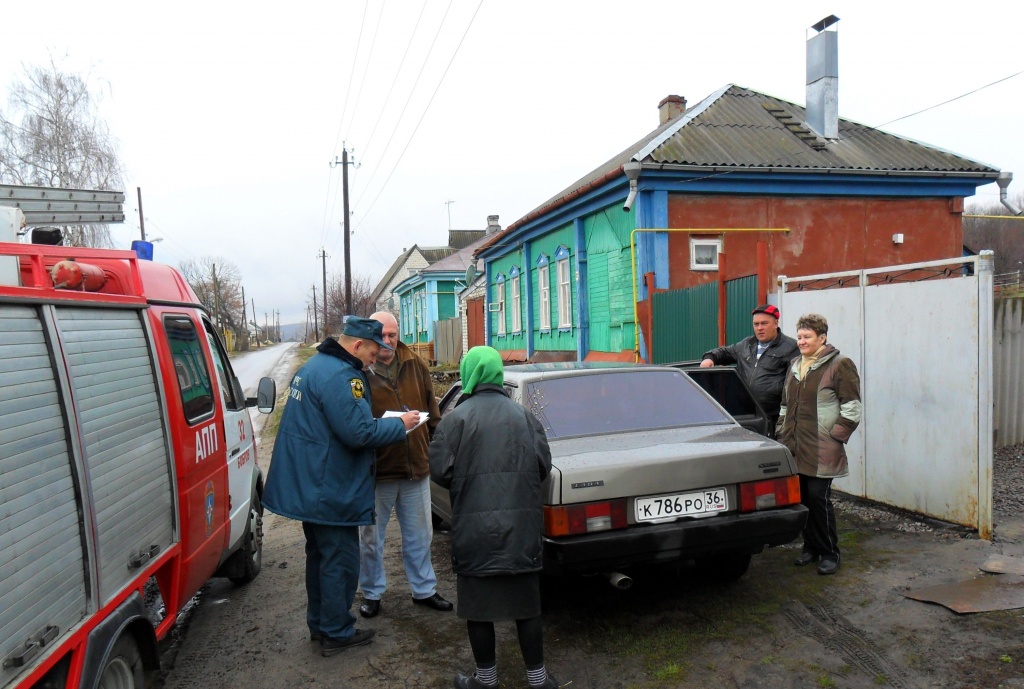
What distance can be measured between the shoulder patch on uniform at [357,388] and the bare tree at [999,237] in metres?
35.7

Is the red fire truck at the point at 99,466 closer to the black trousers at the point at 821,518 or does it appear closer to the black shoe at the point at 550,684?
the black shoe at the point at 550,684

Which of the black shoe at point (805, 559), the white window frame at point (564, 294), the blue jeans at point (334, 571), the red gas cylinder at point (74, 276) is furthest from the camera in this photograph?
the white window frame at point (564, 294)

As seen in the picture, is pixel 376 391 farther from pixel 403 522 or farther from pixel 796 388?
pixel 796 388

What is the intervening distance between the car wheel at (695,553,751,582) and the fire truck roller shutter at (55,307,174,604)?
3107 mm

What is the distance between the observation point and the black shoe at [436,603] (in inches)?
185

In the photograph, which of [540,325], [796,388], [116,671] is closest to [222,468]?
[116,671]

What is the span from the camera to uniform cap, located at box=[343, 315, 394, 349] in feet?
13.6

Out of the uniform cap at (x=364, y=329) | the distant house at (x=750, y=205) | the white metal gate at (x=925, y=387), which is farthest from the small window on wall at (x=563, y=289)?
the uniform cap at (x=364, y=329)

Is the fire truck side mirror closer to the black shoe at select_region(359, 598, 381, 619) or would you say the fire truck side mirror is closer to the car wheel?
the black shoe at select_region(359, 598, 381, 619)

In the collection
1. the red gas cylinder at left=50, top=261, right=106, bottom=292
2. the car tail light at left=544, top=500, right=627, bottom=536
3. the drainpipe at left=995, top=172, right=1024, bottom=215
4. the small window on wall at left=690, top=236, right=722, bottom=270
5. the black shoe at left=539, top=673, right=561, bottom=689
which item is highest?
the drainpipe at left=995, top=172, right=1024, bottom=215

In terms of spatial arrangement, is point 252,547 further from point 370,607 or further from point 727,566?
point 727,566

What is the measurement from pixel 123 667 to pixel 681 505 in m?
2.64

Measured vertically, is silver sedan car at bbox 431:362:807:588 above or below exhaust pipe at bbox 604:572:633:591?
above

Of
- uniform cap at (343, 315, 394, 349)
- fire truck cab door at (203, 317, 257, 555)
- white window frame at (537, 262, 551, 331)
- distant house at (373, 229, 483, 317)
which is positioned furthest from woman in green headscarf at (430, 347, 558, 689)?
distant house at (373, 229, 483, 317)
